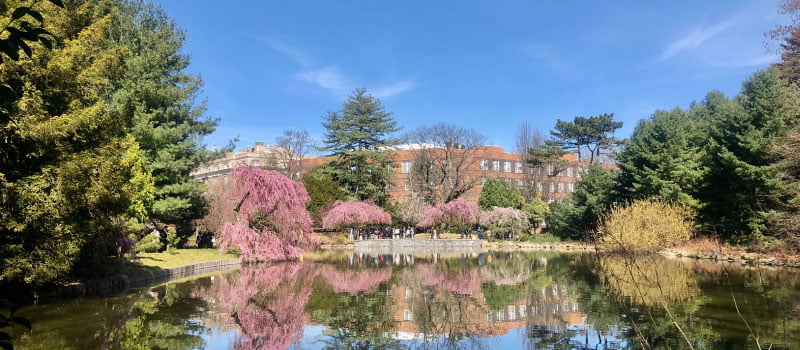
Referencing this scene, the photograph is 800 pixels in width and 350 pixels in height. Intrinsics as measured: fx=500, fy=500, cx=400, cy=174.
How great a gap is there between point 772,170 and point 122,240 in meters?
23.9

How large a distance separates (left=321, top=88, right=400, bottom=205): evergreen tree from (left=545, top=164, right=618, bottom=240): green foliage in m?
16.5

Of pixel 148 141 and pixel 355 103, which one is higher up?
pixel 355 103

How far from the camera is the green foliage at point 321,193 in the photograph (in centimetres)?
4262

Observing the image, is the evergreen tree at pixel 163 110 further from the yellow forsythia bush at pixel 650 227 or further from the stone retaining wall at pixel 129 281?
the yellow forsythia bush at pixel 650 227

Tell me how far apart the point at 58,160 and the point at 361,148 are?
39589 millimetres

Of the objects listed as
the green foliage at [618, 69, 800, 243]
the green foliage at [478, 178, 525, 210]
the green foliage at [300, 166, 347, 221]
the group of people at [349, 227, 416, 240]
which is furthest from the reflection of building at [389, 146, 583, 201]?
the green foliage at [618, 69, 800, 243]

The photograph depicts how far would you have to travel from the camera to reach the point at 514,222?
4166 cm

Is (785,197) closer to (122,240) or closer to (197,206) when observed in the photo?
(122,240)

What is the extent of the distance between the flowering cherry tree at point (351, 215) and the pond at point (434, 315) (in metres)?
24.5

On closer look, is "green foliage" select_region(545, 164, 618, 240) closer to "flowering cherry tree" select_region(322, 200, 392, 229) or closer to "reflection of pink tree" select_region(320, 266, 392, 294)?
"flowering cherry tree" select_region(322, 200, 392, 229)

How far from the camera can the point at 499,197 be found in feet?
148

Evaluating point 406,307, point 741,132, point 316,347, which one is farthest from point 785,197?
point 316,347

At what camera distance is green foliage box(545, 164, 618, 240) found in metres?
33.2

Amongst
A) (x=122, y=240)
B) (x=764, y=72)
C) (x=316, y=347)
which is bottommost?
(x=316, y=347)
